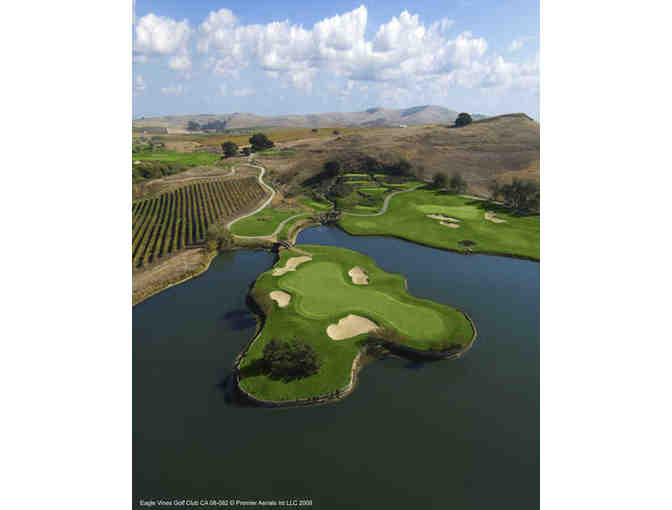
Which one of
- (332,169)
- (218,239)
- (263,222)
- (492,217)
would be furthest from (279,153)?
(492,217)

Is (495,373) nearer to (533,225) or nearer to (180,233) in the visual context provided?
(533,225)

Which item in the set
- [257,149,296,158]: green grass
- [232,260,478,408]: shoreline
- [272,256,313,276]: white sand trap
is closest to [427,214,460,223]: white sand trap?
[272,256,313,276]: white sand trap

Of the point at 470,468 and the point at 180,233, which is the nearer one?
the point at 470,468

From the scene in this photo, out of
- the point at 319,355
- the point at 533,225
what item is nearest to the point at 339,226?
the point at 533,225

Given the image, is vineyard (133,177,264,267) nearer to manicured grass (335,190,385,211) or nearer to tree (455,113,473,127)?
manicured grass (335,190,385,211)

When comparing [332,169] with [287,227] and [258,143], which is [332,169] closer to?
[287,227]

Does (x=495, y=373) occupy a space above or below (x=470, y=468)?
above

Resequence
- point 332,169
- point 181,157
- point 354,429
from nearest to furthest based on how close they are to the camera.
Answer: point 354,429, point 332,169, point 181,157

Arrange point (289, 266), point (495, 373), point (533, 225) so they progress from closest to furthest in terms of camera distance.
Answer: point (495, 373)
point (289, 266)
point (533, 225)
